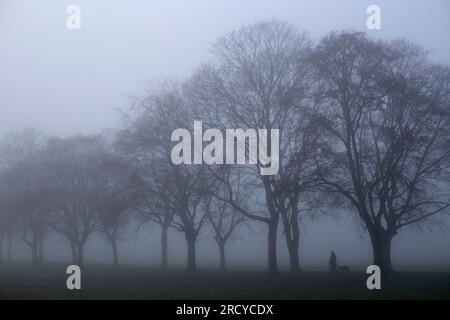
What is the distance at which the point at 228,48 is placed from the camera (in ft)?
105

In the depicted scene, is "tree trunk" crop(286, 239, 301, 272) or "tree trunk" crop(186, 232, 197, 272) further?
"tree trunk" crop(186, 232, 197, 272)

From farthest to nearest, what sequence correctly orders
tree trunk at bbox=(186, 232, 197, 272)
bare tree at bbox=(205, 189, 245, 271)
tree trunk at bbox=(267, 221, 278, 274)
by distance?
1. bare tree at bbox=(205, 189, 245, 271)
2. tree trunk at bbox=(186, 232, 197, 272)
3. tree trunk at bbox=(267, 221, 278, 274)

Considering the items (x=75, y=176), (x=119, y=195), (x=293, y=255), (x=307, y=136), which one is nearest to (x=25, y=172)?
(x=75, y=176)

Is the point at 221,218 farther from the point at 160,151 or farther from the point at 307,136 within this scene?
the point at 307,136

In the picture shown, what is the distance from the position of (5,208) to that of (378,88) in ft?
130

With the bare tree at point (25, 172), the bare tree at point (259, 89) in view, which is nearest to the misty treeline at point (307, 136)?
the bare tree at point (259, 89)

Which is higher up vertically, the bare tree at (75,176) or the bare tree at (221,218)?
the bare tree at (75,176)

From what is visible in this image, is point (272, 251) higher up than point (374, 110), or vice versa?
point (374, 110)

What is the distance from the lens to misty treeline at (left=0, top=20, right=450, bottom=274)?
26.3 metres

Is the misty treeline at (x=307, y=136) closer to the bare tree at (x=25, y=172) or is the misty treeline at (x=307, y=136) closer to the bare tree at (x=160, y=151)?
the bare tree at (x=160, y=151)

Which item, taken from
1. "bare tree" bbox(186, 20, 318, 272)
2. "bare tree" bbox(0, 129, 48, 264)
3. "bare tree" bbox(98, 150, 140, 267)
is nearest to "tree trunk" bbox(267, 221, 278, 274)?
"bare tree" bbox(186, 20, 318, 272)

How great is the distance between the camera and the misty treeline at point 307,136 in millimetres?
26344

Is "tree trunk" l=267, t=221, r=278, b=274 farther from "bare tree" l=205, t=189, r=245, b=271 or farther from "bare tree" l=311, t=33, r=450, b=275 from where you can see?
"bare tree" l=205, t=189, r=245, b=271

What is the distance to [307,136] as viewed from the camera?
26250 millimetres
